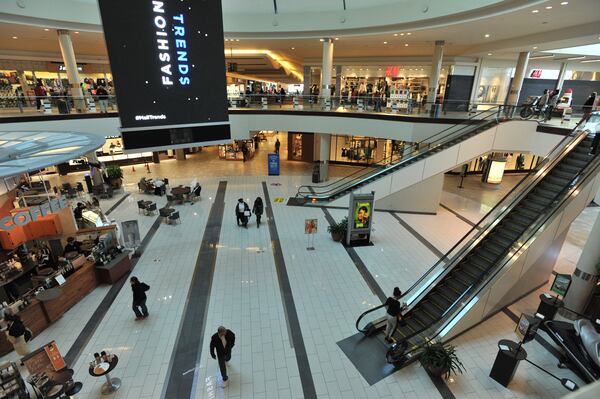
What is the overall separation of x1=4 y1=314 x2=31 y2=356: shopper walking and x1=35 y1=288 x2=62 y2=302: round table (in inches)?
28.1

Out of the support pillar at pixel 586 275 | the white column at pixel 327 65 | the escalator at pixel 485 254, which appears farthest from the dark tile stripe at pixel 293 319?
the white column at pixel 327 65

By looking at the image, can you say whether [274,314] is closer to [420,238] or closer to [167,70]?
[167,70]

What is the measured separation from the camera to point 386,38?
16.4 meters

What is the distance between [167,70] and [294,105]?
12.4m

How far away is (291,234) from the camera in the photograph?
38.9ft

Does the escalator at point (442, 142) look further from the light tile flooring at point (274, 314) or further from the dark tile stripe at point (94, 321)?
the dark tile stripe at point (94, 321)

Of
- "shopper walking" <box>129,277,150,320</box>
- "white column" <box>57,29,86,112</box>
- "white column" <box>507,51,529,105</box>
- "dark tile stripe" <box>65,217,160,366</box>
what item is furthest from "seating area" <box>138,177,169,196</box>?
"white column" <box>507,51,529,105</box>

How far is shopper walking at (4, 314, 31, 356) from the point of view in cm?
605

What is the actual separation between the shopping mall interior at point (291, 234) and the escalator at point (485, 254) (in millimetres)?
49

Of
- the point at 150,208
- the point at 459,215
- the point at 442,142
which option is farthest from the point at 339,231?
the point at 150,208

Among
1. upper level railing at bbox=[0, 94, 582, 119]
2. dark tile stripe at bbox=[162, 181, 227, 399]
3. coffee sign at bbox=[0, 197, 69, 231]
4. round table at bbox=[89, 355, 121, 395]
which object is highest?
upper level railing at bbox=[0, 94, 582, 119]

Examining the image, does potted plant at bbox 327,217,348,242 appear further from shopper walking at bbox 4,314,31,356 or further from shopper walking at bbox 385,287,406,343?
shopper walking at bbox 4,314,31,356

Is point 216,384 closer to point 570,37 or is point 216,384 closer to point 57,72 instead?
point 570,37

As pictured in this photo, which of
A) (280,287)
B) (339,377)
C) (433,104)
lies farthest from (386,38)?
(339,377)
